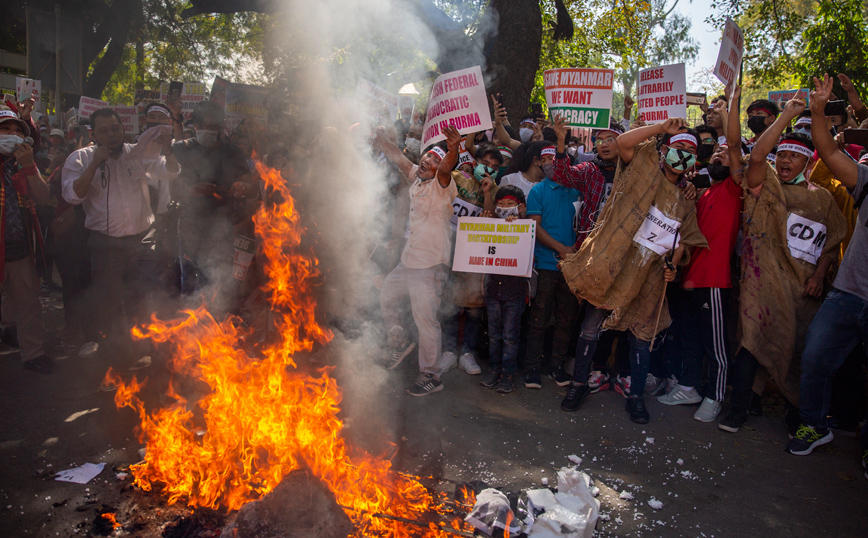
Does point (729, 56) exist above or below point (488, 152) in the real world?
above

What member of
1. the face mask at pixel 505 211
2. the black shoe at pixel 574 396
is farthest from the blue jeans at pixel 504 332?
the face mask at pixel 505 211

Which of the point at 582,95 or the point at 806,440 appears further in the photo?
the point at 582,95

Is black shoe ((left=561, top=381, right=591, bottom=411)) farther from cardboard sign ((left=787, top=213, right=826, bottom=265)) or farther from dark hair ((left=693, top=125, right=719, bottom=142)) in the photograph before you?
dark hair ((left=693, top=125, right=719, bottom=142))

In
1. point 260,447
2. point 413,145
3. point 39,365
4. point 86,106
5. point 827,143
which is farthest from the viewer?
point 86,106

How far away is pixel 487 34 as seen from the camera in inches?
388

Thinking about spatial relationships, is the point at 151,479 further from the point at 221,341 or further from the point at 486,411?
the point at 486,411

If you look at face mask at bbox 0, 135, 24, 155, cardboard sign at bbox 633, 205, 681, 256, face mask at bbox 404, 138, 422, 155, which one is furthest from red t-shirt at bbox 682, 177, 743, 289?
face mask at bbox 0, 135, 24, 155

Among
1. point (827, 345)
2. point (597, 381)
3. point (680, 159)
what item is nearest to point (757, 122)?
point (680, 159)

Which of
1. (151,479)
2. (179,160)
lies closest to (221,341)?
(151,479)

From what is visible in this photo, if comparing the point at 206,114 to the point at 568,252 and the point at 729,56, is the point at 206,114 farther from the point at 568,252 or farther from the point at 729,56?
the point at 729,56

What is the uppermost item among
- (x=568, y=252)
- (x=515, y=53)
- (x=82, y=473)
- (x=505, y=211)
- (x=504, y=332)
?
(x=515, y=53)

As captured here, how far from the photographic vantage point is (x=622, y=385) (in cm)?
543

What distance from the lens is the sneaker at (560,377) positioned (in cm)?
566

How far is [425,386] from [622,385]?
1.96 meters
